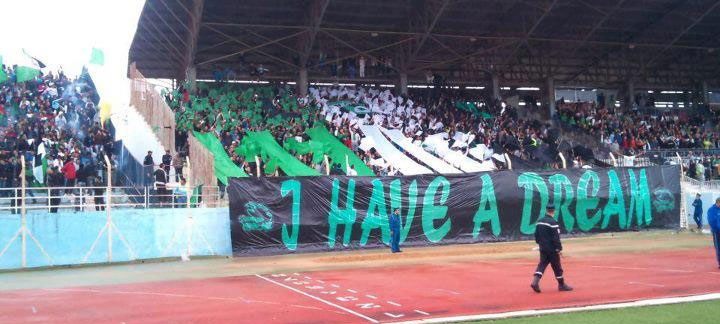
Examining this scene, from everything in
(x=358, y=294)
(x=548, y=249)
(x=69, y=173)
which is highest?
(x=69, y=173)

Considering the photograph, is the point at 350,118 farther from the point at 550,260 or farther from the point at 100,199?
the point at 550,260

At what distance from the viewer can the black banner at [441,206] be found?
22.8 meters

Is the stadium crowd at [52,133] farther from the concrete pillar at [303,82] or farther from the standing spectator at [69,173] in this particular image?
the concrete pillar at [303,82]

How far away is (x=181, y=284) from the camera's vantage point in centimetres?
Answer: 1523

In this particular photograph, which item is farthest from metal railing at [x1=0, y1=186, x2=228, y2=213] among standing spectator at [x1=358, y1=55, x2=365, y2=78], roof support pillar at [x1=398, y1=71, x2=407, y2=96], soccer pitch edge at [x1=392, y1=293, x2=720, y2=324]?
roof support pillar at [x1=398, y1=71, x2=407, y2=96]

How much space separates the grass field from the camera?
9367 mm

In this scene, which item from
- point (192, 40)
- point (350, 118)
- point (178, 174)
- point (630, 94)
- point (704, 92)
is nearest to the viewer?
point (178, 174)

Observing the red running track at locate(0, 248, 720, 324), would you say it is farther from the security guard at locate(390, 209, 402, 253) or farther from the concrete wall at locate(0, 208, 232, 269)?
the concrete wall at locate(0, 208, 232, 269)

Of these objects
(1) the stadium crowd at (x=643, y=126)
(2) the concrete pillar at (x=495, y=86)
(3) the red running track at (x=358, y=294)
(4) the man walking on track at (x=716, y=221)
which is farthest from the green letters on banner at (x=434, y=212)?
(2) the concrete pillar at (x=495, y=86)

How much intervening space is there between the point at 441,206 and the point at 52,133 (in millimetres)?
16238

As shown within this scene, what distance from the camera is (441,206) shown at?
25141mm

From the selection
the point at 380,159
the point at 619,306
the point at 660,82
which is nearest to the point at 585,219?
the point at 380,159

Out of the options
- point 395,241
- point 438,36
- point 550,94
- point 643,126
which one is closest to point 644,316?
point 395,241

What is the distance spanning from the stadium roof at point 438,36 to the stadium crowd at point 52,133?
6422 mm
